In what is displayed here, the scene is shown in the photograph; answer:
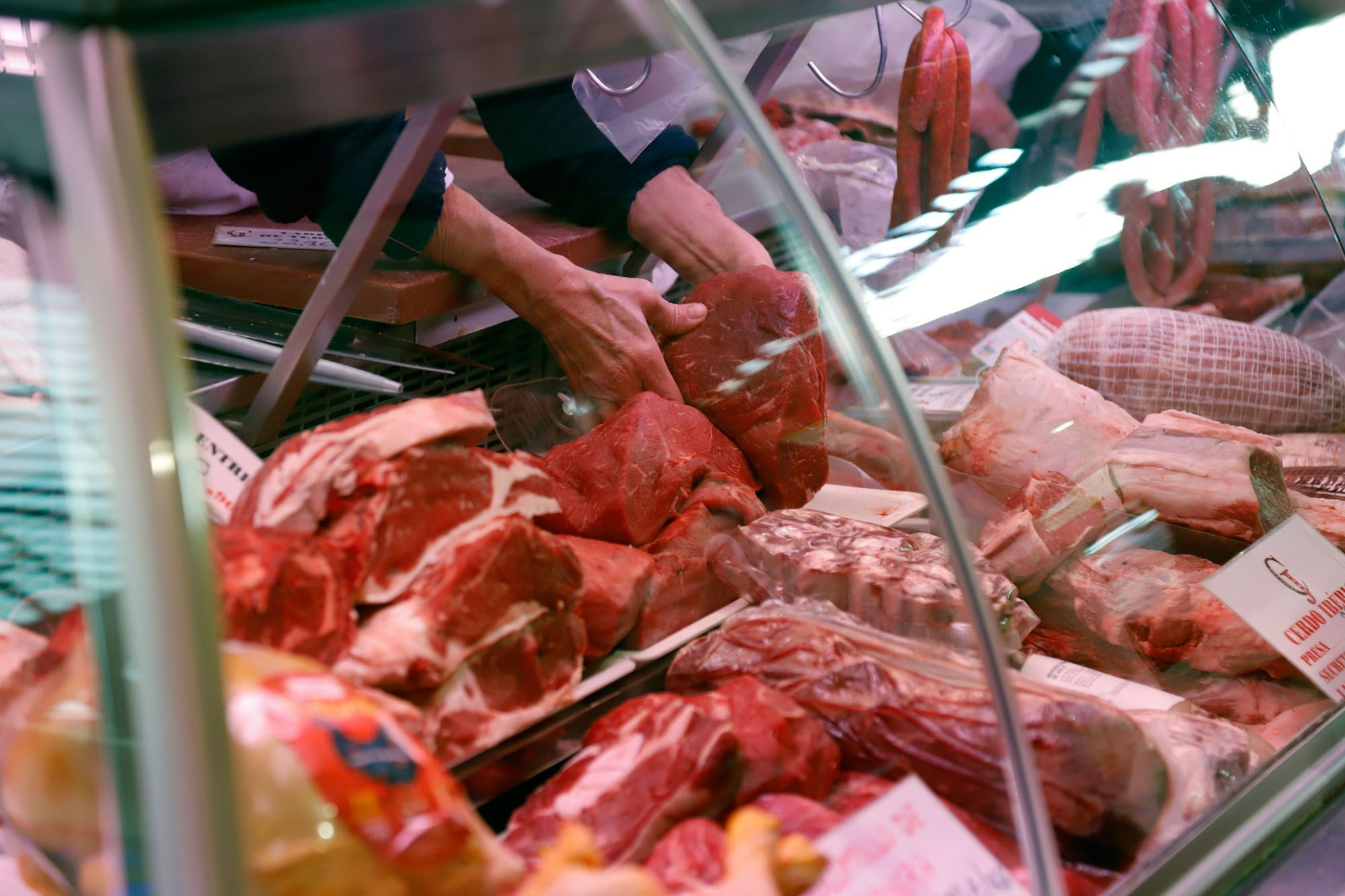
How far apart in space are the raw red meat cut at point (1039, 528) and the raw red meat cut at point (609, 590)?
0.60 metres

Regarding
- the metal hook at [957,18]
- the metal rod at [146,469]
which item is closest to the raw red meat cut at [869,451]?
the metal hook at [957,18]

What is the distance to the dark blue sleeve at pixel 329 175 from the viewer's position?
3.73 ft

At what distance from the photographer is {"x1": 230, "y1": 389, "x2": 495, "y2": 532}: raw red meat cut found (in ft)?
3.17

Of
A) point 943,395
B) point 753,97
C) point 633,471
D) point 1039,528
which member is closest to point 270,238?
point 633,471

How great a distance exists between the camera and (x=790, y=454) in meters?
1.73

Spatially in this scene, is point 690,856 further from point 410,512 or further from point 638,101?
point 638,101

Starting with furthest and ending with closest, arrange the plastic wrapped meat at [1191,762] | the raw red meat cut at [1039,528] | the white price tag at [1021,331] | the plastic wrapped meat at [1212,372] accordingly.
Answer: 1. the white price tag at [1021,331]
2. the plastic wrapped meat at [1212,372]
3. the raw red meat cut at [1039,528]
4. the plastic wrapped meat at [1191,762]

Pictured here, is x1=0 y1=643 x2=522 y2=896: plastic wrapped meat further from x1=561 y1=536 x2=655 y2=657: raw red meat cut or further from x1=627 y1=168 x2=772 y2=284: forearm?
x1=627 y1=168 x2=772 y2=284: forearm

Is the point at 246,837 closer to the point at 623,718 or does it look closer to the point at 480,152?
the point at 623,718

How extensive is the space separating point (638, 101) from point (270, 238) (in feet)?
2.19

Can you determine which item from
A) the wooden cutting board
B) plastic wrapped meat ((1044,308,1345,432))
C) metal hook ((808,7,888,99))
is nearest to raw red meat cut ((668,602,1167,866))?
the wooden cutting board

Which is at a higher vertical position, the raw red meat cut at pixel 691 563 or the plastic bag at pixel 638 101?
the plastic bag at pixel 638 101

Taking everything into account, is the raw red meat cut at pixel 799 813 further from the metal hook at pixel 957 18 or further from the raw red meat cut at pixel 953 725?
the metal hook at pixel 957 18

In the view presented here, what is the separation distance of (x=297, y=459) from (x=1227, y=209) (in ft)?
7.67
